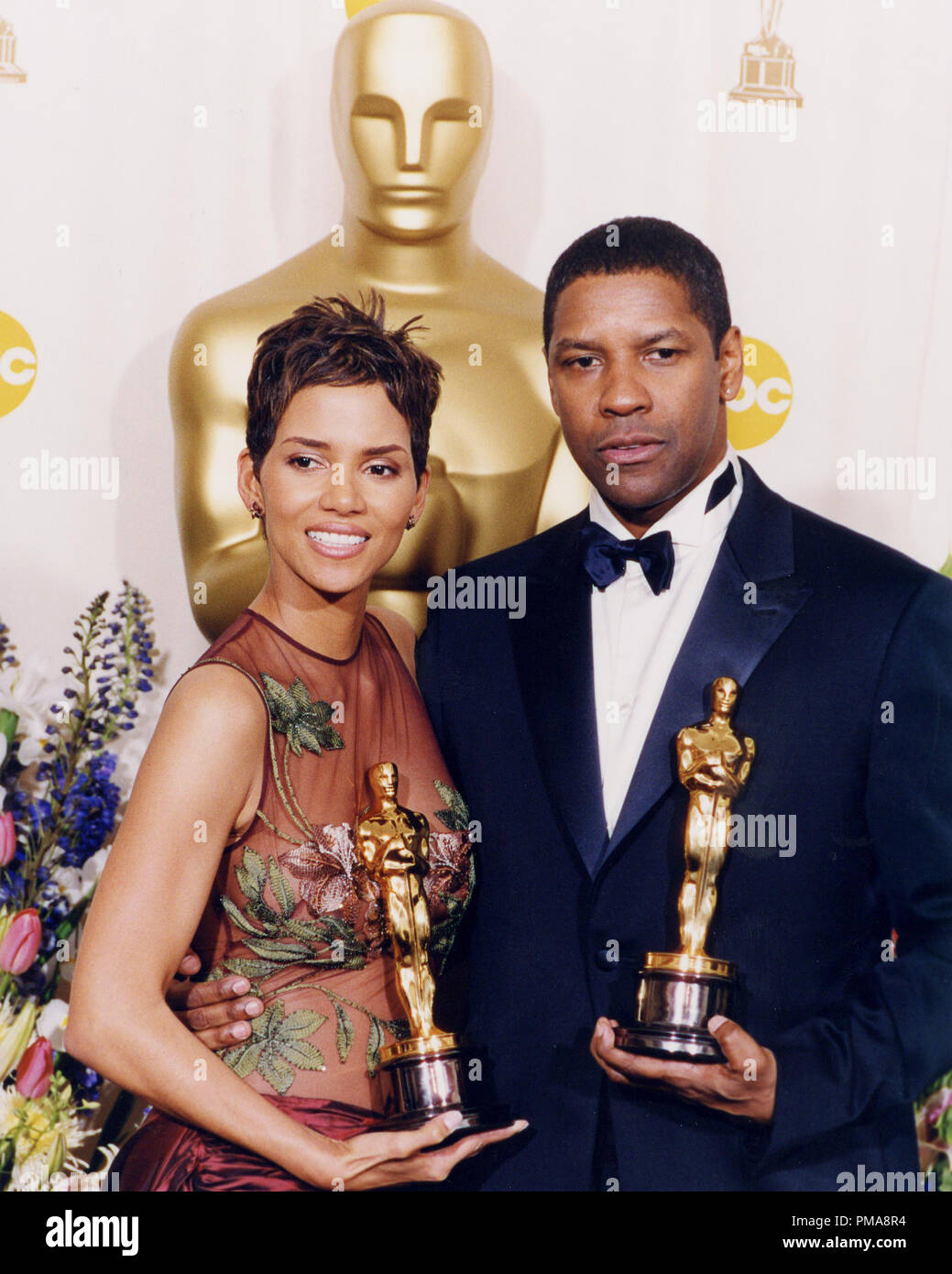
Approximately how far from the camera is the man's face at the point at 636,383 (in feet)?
7.04

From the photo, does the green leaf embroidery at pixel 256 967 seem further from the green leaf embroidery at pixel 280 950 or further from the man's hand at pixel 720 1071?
the man's hand at pixel 720 1071

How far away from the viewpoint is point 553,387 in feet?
7.34

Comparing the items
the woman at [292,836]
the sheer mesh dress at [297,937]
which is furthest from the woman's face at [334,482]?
the sheer mesh dress at [297,937]

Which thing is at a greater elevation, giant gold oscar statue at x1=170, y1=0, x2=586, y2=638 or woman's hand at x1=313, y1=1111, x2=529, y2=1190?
giant gold oscar statue at x1=170, y1=0, x2=586, y2=638

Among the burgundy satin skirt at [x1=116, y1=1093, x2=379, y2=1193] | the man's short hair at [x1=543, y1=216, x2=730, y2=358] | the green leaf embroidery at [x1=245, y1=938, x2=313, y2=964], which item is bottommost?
the burgundy satin skirt at [x1=116, y1=1093, x2=379, y2=1193]

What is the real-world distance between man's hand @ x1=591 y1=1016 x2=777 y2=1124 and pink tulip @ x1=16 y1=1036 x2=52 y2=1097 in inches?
35.1

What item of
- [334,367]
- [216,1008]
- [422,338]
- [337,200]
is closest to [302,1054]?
[216,1008]

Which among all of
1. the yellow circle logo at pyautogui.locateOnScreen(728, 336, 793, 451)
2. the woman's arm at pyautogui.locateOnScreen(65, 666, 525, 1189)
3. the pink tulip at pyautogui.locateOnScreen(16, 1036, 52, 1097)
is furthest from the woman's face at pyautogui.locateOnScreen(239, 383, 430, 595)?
the pink tulip at pyautogui.locateOnScreen(16, 1036, 52, 1097)

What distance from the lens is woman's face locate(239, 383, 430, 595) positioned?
2133 millimetres

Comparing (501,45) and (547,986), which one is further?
(501,45)

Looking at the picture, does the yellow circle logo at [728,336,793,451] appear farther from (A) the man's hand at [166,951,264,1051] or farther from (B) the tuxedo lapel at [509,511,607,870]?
(A) the man's hand at [166,951,264,1051]

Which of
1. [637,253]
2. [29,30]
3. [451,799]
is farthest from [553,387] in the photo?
[29,30]
